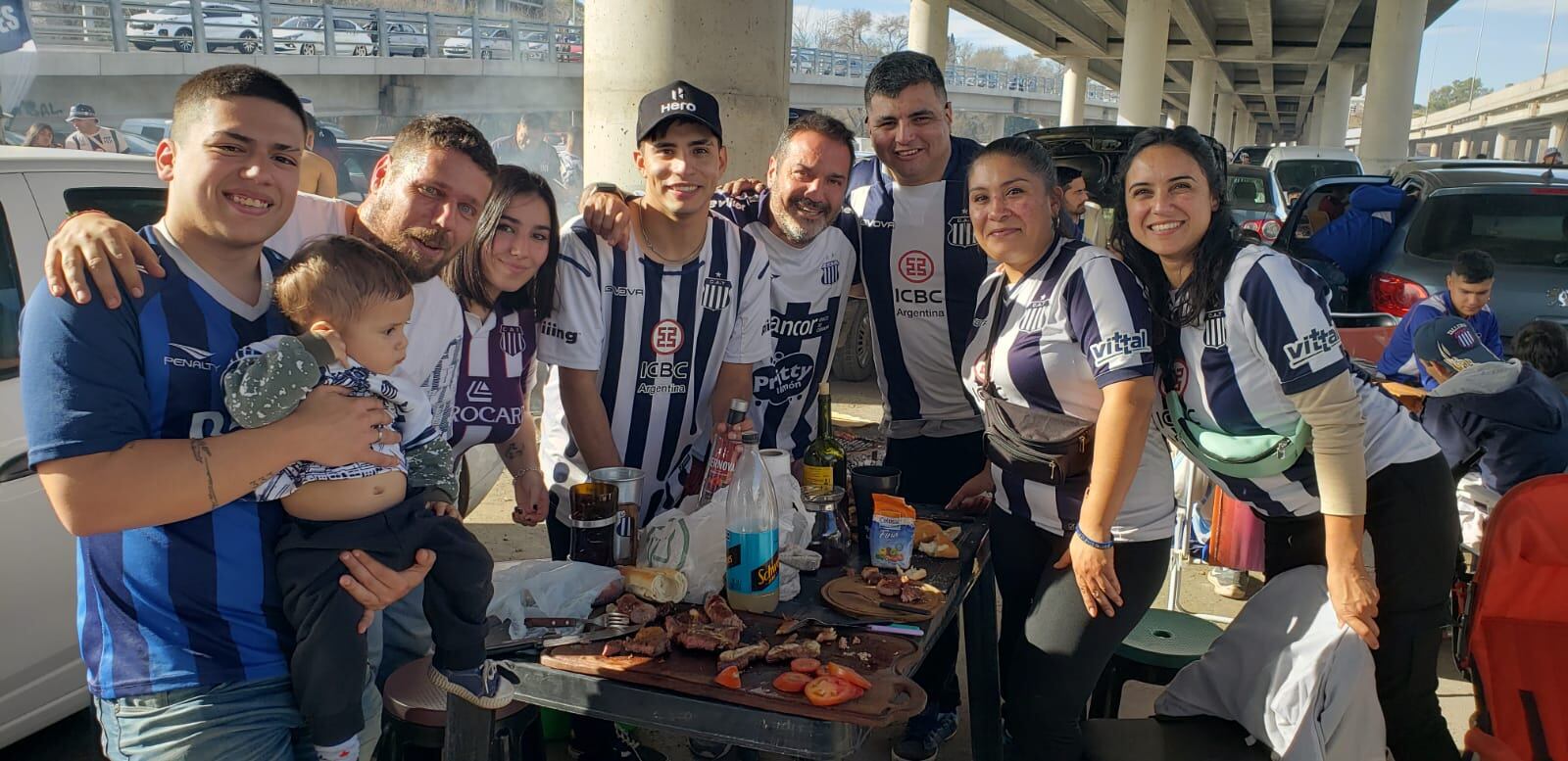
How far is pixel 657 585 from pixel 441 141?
4.22ft

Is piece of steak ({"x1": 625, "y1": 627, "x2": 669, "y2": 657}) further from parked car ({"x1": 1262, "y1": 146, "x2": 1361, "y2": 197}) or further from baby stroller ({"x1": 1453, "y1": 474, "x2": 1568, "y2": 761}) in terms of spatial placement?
parked car ({"x1": 1262, "y1": 146, "x2": 1361, "y2": 197})

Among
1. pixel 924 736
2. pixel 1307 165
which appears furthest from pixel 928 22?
pixel 924 736

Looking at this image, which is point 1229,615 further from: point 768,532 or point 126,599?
point 126,599

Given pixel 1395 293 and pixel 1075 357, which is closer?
pixel 1075 357

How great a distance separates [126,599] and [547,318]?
1553 mm

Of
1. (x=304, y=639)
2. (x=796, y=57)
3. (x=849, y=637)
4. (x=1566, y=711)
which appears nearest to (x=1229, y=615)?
(x=1566, y=711)

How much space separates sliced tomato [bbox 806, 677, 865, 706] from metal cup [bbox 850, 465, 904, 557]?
0.84 metres

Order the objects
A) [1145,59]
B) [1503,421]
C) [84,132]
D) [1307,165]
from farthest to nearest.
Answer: [1145,59], [1307,165], [84,132], [1503,421]

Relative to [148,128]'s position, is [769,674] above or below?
below

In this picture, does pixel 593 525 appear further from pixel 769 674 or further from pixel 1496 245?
pixel 1496 245

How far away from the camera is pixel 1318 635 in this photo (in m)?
2.64

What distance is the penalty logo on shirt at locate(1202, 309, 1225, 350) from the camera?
8.53 ft

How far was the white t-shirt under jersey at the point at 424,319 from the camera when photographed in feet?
8.32

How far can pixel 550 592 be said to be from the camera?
2.39 metres
